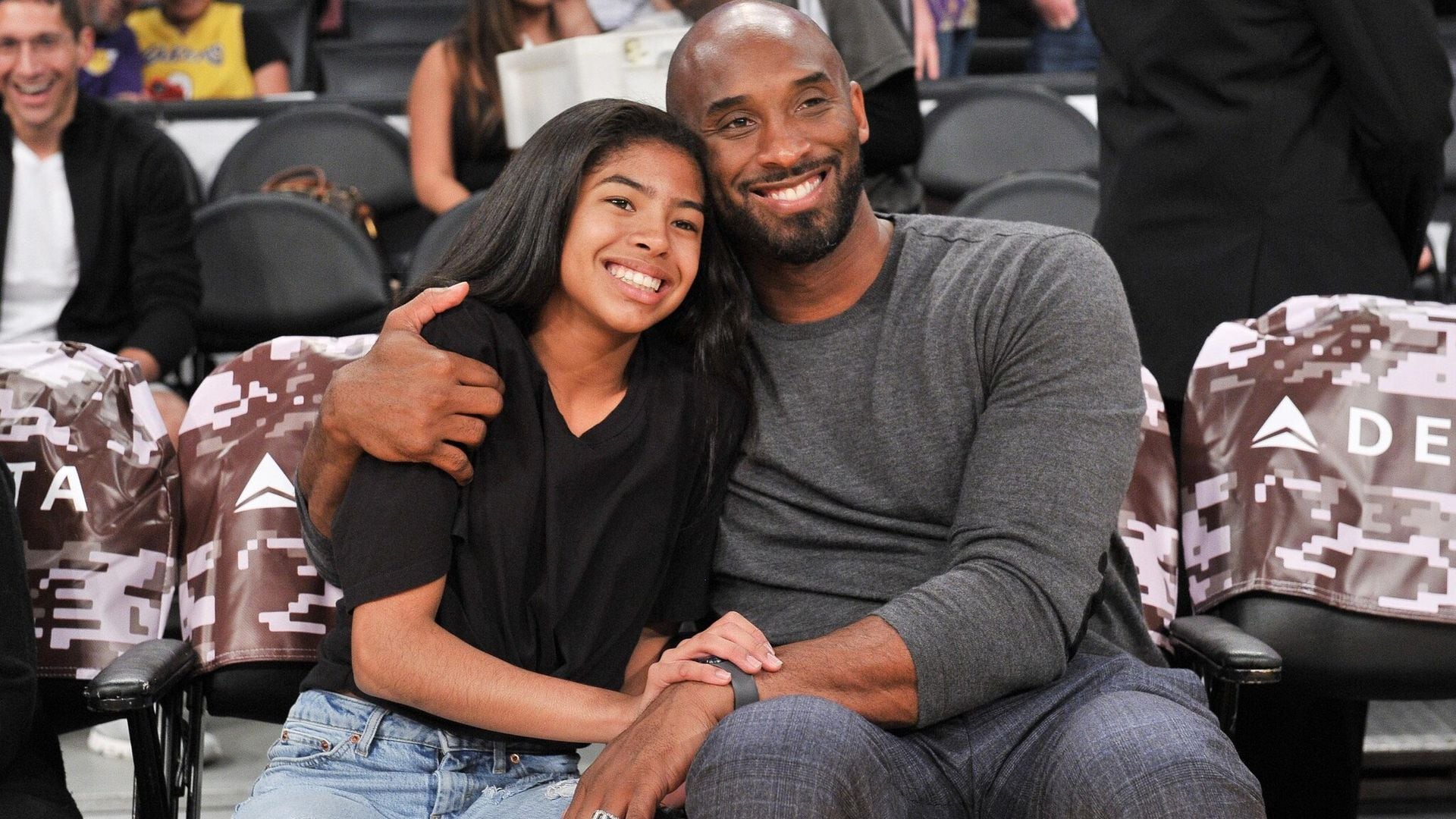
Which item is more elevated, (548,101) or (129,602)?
(548,101)

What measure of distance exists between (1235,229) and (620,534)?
1.35 metres

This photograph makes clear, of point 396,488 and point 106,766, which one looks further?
point 106,766

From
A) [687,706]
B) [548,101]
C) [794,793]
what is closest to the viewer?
[794,793]

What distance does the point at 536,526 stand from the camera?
2047mm

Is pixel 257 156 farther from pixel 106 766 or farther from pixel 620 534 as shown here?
pixel 620 534

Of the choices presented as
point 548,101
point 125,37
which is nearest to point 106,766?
point 548,101

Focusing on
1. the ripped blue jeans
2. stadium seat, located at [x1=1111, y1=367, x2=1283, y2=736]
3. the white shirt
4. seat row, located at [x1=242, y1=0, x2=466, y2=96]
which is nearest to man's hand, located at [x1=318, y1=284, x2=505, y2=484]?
the ripped blue jeans

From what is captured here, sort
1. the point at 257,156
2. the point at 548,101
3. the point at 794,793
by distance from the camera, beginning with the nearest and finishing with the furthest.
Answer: the point at 794,793
the point at 548,101
the point at 257,156

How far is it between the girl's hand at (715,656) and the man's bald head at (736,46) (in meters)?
0.76

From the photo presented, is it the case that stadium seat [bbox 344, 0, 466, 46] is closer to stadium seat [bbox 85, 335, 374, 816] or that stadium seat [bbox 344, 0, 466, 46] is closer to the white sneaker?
the white sneaker

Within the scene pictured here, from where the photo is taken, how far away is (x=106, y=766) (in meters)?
3.35

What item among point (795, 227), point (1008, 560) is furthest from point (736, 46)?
point (1008, 560)

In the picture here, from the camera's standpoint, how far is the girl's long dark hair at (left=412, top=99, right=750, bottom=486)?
210 cm

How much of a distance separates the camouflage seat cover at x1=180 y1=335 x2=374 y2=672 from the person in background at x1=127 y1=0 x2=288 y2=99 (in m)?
3.46
